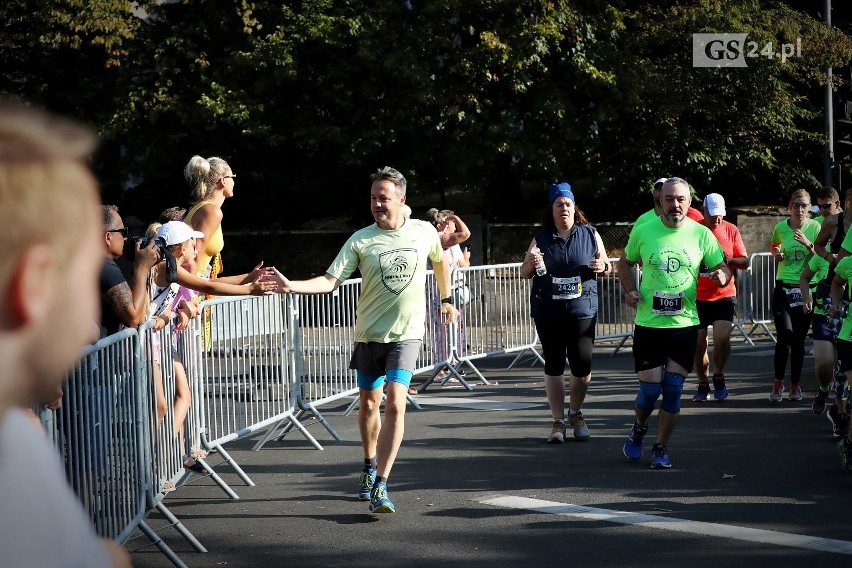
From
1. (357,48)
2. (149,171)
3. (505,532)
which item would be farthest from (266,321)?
(149,171)

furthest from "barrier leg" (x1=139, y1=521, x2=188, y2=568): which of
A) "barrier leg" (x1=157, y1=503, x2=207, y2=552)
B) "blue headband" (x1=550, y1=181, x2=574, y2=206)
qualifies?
"blue headband" (x1=550, y1=181, x2=574, y2=206)

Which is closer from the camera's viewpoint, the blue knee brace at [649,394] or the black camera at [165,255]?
the black camera at [165,255]

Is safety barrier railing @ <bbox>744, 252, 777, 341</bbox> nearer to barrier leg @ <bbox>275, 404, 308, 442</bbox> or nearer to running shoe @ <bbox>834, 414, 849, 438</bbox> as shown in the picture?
running shoe @ <bbox>834, 414, 849, 438</bbox>

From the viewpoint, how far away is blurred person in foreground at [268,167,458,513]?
7434 millimetres

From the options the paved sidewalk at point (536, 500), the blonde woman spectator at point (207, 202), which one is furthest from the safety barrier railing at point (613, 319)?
the blonde woman spectator at point (207, 202)

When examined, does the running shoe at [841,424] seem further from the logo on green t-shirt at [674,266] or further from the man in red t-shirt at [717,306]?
the man in red t-shirt at [717,306]

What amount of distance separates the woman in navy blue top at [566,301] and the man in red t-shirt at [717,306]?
6.78 feet

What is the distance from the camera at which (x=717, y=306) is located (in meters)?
11.6

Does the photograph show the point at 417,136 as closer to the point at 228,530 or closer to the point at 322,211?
the point at 322,211

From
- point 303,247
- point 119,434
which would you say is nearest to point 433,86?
point 303,247

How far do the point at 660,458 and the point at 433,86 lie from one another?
15.6 meters

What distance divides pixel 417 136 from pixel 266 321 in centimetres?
1509

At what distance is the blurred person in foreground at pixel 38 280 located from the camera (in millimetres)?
1103

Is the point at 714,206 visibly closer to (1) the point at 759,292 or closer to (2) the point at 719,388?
(2) the point at 719,388
